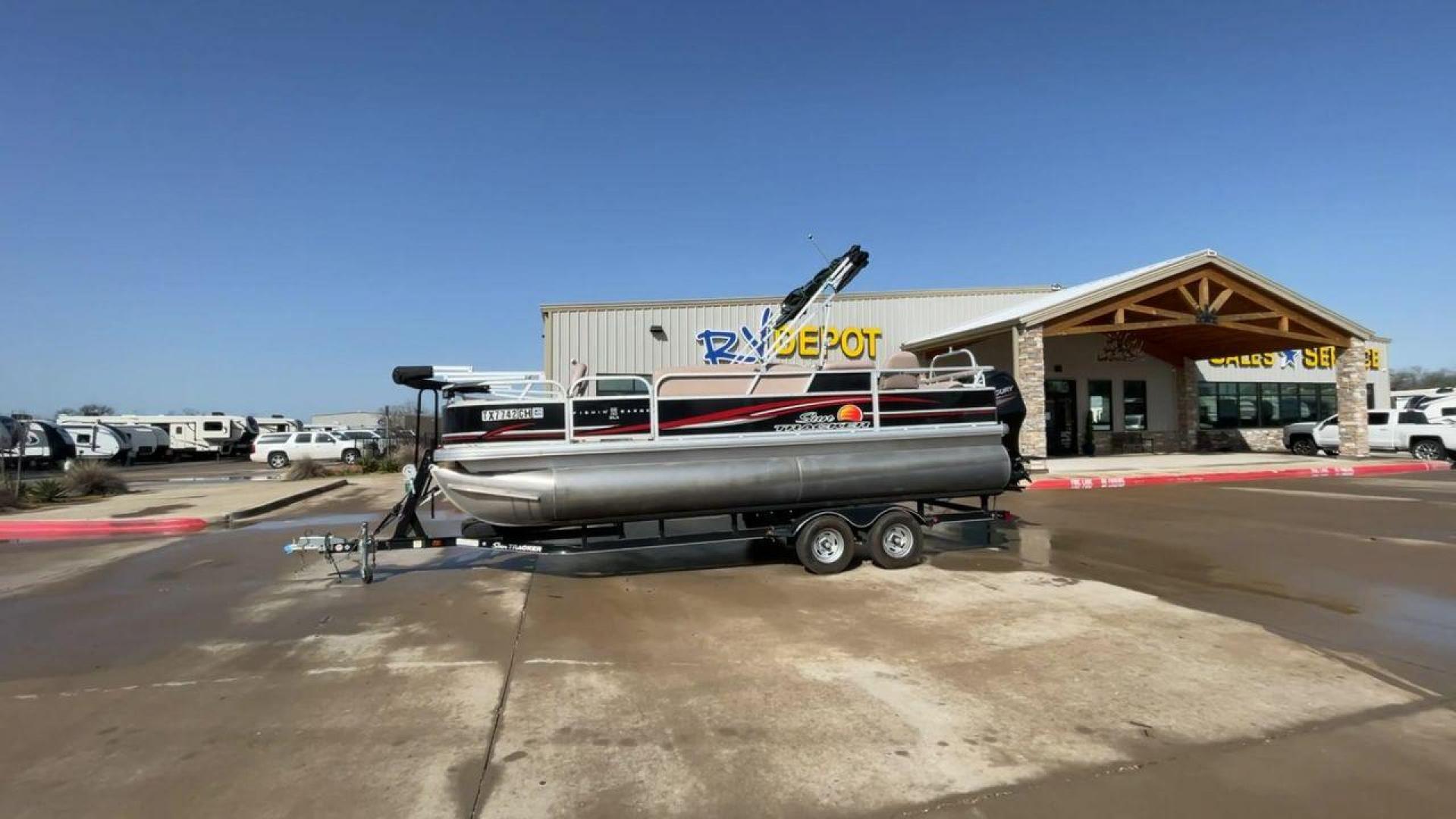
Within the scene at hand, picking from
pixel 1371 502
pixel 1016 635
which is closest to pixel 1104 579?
pixel 1016 635

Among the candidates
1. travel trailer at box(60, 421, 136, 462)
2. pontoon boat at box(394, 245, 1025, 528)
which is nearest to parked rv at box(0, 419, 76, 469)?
travel trailer at box(60, 421, 136, 462)

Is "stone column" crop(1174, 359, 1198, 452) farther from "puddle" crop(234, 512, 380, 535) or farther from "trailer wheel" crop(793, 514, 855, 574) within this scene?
"puddle" crop(234, 512, 380, 535)

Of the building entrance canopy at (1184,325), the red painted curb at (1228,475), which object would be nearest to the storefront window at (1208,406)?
the building entrance canopy at (1184,325)

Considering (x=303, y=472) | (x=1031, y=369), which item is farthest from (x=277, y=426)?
(x=1031, y=369)

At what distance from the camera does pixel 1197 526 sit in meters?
10.6

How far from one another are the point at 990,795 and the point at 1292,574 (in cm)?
611

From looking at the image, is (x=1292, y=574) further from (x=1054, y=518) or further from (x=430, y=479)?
(x=430, y=479)

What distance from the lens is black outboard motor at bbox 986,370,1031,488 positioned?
9013mm

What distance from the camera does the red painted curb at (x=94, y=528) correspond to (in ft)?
37.6

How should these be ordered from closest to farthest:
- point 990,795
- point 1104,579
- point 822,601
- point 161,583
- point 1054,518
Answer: point 990,795
point 822,601
point 1104,579
point 161,583
point 1054,518

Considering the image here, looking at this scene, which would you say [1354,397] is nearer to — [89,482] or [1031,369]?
[1031,369]

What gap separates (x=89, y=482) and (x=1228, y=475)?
26261 millimetres

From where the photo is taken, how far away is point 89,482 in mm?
17266

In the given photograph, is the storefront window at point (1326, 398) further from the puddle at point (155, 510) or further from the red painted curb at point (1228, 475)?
the puddle at point (155, 510)
